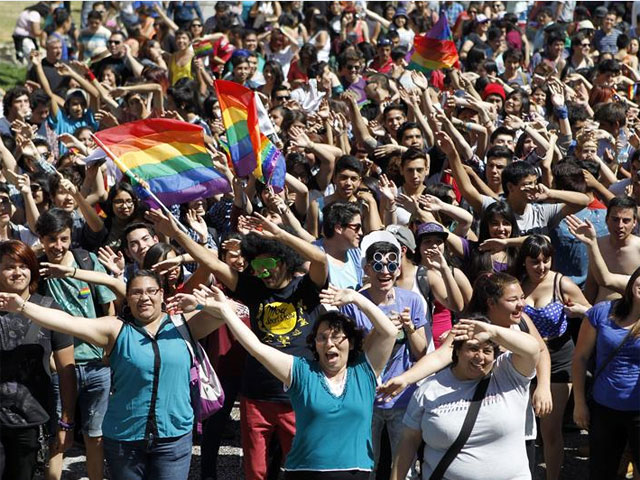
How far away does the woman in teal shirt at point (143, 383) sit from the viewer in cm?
592

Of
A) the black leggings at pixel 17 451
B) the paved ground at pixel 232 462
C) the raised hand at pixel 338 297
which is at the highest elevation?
the raised hand at pixel 338 297

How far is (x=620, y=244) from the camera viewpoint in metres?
7.57

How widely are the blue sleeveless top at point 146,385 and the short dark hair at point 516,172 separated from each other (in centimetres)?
319

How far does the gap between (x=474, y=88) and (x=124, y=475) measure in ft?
25.7

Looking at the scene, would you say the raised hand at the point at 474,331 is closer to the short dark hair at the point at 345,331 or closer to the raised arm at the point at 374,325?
the raised arm at the point at 374,325

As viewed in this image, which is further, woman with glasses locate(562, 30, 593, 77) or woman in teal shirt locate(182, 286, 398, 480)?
woman with glasses locate(562, 30, 593, 77)

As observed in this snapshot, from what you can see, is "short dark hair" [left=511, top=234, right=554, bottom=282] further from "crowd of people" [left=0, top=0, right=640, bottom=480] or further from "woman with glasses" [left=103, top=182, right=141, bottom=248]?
"woman with glasses" [left=103, top=182, right=141, bottom=248]

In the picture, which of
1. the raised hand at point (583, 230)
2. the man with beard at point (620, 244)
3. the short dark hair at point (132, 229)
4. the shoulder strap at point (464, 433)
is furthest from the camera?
the short dark hair at point (132, 229)

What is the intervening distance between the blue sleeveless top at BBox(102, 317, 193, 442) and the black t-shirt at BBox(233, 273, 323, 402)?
606 mm

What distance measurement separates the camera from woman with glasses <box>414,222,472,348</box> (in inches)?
270

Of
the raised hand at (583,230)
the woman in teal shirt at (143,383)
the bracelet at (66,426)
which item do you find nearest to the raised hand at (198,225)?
the bracelet at (66,426)

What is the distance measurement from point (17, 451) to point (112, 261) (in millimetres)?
1401

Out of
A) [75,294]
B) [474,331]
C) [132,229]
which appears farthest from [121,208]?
[474,331]

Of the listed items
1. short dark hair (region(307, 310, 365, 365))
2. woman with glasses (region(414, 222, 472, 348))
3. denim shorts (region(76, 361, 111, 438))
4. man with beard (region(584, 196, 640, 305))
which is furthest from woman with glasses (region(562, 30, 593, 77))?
short dark hair (region(307, 310, 365, 365))
